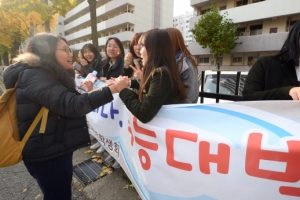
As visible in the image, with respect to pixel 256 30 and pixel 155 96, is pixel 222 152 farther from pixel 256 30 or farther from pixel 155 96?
pixel 256 30

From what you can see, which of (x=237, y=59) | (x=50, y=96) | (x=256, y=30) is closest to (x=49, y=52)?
(x=50, y=96)

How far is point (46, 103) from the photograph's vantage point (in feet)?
4.19

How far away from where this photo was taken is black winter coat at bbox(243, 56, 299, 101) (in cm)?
148

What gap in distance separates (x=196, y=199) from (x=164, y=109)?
26.6 inches

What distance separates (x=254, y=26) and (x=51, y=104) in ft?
75.2

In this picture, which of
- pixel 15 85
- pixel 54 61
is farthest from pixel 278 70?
pixel 15 85

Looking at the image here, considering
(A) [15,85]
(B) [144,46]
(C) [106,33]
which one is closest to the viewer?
(A) [15,85]

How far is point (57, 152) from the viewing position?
1.45 meters

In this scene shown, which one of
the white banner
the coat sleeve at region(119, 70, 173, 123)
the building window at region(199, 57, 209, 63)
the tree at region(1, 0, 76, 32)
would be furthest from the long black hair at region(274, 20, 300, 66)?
the building window at region(199, 57, 209, 63)

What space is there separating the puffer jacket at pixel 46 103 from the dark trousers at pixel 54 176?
0.27ft

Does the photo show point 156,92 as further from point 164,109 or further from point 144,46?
point 144,46

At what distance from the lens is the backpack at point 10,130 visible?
135 centimetres

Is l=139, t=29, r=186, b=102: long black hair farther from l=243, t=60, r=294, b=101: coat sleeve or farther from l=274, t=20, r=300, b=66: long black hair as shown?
l=274, t=20, r=300, b=66: long black hair

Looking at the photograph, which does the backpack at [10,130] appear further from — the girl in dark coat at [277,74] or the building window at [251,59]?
the building window at [251,59]
